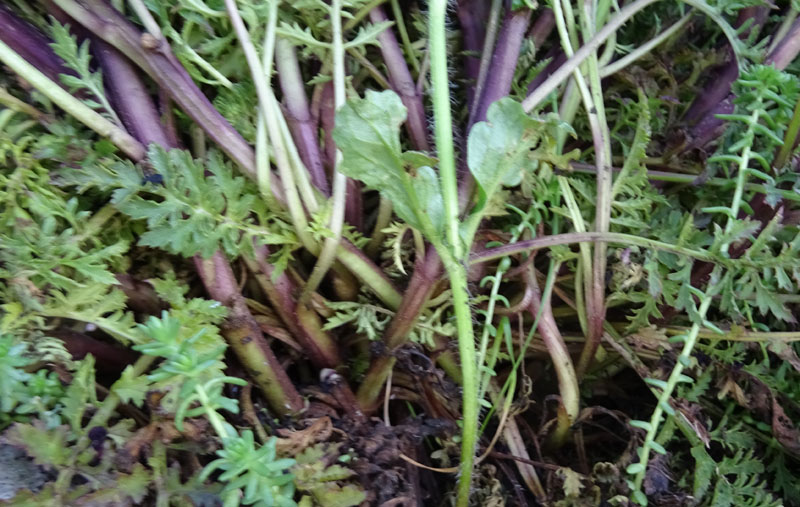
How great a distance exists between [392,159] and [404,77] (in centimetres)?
25

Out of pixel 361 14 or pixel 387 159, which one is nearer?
pixel 387 159

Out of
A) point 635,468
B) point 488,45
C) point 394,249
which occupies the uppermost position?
point 488,45

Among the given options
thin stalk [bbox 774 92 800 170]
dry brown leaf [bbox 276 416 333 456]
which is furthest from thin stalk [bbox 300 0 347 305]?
thin stalk [bbox 774 92 800 170]

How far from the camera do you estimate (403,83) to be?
831mm

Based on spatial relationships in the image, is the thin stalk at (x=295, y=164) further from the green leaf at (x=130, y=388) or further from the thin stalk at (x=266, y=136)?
the green leaf at (x=130, y=388)

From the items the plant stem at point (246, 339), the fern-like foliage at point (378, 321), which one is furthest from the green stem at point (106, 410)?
the fern-like foliage at point (378, 321)

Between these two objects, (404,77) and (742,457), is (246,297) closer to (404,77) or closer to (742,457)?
(404,77)

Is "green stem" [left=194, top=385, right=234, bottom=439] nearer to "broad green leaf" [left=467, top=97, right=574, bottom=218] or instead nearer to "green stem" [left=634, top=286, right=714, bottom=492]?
"broad green leaf" [left=467, top=97, right=574, bottom=218]

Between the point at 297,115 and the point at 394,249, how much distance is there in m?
0.23

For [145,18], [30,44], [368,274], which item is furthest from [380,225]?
[30,44]

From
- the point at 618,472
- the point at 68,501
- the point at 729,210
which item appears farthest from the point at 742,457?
the point at 68,501

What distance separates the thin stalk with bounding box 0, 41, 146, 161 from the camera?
27.3 inches

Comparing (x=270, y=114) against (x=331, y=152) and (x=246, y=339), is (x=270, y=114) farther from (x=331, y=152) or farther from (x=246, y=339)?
(x=246, y=339)

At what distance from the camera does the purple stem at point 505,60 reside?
77 centimetres
